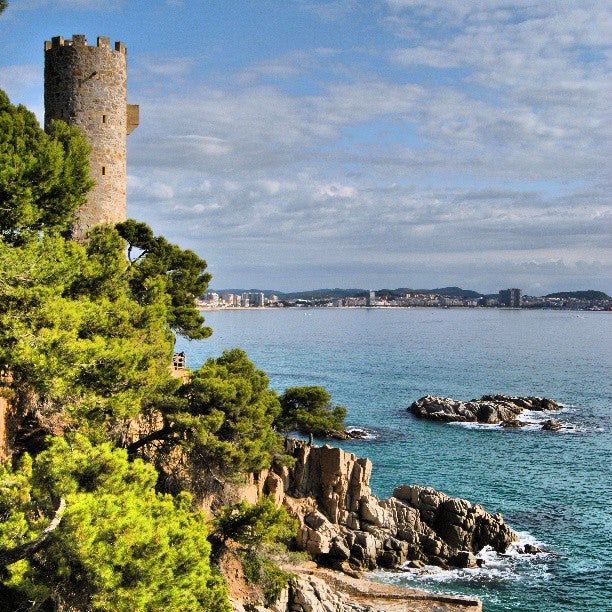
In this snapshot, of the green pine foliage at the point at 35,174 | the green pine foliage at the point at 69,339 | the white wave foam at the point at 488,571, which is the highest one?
the green pine foliage at the point at 35,174

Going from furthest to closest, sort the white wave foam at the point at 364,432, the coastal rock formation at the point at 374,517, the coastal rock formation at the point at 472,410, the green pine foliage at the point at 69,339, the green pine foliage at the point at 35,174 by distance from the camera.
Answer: the coastal rock formation at the point at 472,410, the white wave foam at the point at 364,432, the coastal rock formation at the point at 374,517, the green pine foliage at the point at 35,174, the green pine foliage at the point at 69,339

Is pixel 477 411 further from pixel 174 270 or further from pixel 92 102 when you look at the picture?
pixel 92 102

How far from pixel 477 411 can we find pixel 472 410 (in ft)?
1.80

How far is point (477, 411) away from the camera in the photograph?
6119 centimetres

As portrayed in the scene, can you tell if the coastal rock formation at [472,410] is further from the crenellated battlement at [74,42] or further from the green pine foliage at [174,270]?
the crenellated battlement at [74,42]

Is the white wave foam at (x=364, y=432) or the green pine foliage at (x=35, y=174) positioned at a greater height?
the green pine foliage at (x=35, y=174)

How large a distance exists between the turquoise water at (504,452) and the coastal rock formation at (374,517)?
4.07 ft

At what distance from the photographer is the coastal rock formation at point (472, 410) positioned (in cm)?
5997

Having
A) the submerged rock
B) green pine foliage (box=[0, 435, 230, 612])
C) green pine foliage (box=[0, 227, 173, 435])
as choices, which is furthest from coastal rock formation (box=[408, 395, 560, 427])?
green pine foliage (box=[0, 435, 230, 612])

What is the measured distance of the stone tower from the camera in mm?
28875

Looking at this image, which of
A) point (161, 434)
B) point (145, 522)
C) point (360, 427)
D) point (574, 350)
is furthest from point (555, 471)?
point (574, 350)

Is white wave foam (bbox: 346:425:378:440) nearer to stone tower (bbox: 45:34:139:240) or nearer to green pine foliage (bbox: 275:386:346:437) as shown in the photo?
green pine foliage (bbox: 275:386:346:437)

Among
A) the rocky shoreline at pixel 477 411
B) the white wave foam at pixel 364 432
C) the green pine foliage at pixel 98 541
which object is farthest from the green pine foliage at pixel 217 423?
the rocky shoreline at pixel 477 411

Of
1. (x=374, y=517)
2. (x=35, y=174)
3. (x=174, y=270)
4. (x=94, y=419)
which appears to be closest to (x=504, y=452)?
(x=374, y=517)
